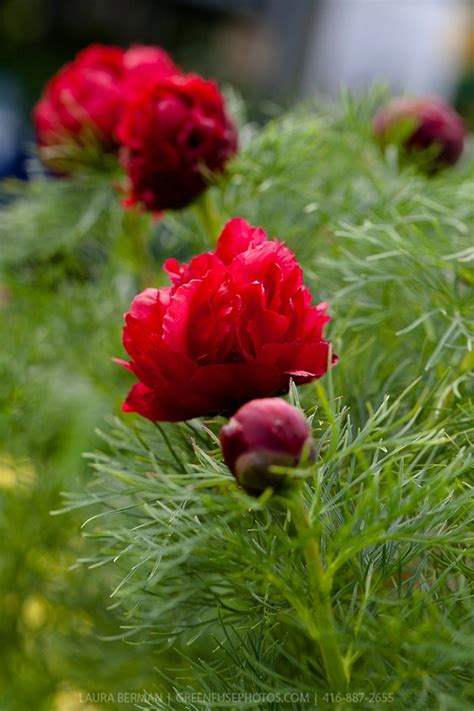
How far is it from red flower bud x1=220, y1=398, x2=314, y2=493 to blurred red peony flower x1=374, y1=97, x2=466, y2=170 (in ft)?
0.76

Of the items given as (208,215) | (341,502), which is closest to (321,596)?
(341,502)

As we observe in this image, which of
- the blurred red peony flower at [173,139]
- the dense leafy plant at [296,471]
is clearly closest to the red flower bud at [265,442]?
the dense leafy plant at [296,471]

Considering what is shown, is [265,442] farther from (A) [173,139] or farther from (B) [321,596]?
(A) [173,139]

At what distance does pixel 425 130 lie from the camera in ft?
1.21

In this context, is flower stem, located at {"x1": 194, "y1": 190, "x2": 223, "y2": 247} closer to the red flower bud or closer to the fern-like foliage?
the fern-like foliage

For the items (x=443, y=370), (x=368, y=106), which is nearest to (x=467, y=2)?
(x=368, y=106)

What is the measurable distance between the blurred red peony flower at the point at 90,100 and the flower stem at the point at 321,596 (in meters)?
0.23

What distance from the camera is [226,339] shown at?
0.18m

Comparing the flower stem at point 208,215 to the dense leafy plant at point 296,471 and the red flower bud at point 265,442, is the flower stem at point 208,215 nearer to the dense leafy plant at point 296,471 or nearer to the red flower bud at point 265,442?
the dense leafy plant at point 296,471

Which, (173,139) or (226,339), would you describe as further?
(173,139)

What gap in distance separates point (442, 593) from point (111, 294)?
0.22m

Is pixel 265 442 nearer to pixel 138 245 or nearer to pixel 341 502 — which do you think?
pixel 341 502

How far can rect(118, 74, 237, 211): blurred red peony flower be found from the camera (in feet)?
0.95

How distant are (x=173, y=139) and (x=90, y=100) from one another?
3.7 inches
